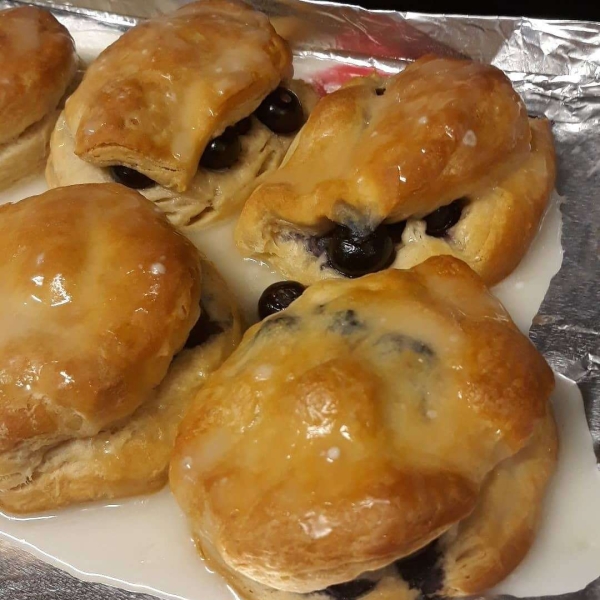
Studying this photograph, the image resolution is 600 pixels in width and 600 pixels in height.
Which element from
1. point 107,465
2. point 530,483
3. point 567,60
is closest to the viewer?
point 530,483

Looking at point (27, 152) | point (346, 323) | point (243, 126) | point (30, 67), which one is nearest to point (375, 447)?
point (346, 323)

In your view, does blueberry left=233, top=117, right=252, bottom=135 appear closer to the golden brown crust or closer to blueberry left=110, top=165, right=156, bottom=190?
blueberry left=110, top=165, right=156, bottom=190

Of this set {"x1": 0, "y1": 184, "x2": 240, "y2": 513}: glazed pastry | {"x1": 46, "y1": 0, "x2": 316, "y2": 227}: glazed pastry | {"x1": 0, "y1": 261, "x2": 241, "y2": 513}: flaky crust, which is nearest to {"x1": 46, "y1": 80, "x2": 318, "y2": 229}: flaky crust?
{"x1": 46, "y1": 0, "x2": 316, "y2": 227}: glazed pastry

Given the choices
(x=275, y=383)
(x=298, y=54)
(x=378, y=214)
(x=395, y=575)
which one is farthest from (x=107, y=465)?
(x=298, y=54)

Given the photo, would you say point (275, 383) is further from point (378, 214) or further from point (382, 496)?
point (378, 214)

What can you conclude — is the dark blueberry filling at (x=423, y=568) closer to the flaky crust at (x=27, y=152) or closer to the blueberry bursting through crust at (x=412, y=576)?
the blueberry bursting through crust at (x=412, y=576)

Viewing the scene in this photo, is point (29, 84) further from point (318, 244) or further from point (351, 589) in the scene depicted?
point (351, 589)
